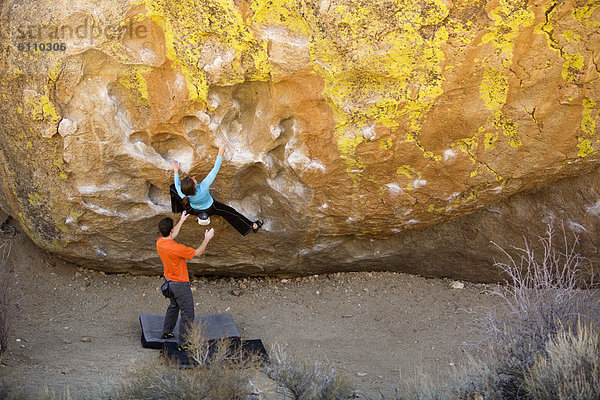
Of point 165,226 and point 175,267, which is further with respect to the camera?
point 175,267

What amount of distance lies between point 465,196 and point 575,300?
4.71ft

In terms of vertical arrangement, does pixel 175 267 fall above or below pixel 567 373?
below

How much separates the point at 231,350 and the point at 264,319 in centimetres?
88

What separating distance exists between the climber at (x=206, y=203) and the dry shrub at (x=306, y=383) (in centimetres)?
171

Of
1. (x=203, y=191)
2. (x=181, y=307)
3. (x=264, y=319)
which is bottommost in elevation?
(x=264, y=319)

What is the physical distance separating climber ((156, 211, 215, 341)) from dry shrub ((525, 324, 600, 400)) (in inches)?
105

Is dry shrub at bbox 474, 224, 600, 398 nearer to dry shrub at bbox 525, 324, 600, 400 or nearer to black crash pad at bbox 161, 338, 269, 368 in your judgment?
dry shrub at bbox 525, 324, 600, 400

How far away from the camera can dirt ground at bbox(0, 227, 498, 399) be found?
5.08 meters

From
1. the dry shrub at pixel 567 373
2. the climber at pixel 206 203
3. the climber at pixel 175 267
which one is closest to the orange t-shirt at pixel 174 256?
the climber at pixel 175 267

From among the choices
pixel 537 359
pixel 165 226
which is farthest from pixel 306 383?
pixel 165 226

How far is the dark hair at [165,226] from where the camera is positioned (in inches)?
202

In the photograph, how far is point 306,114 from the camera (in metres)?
5.30

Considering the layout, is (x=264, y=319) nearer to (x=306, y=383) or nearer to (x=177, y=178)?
(x=177, y=178)

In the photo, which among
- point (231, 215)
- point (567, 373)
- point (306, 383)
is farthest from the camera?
point (231, 215)
